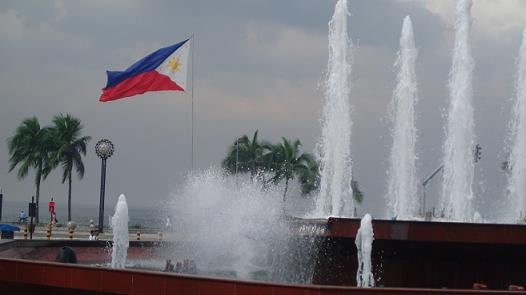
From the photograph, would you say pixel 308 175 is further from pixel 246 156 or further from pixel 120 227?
pixel 120 227

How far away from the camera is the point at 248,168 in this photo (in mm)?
56062

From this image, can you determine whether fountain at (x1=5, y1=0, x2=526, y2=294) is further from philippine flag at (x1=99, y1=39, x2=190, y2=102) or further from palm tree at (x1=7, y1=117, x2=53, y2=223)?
palm tree at (x1=7, y1=117, x2=53, y2=223)

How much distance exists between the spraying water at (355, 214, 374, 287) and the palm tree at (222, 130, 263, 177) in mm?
40134

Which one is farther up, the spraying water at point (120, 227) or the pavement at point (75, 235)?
the spraying water at point (120, 227)

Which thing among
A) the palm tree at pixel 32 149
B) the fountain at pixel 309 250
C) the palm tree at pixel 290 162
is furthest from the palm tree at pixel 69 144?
the fountain at pixel 309 250

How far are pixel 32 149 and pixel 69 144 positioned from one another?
2.96 metres

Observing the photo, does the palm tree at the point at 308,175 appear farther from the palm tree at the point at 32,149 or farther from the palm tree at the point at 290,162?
the palm tree at the point at 32,149

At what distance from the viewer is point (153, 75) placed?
21.8 metres

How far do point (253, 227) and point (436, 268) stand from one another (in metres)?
4.97

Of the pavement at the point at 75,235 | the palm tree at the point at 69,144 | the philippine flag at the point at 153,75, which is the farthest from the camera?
the palm tree at the point at 69,144

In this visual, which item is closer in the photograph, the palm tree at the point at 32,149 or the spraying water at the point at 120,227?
the spraying water at the point at 120,227

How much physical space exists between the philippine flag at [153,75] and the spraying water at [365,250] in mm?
8445

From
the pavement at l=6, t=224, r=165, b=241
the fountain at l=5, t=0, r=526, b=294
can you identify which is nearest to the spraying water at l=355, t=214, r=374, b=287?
the fountain at l=5, t=0, r=526, b=294

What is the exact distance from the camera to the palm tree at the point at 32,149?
169ft
